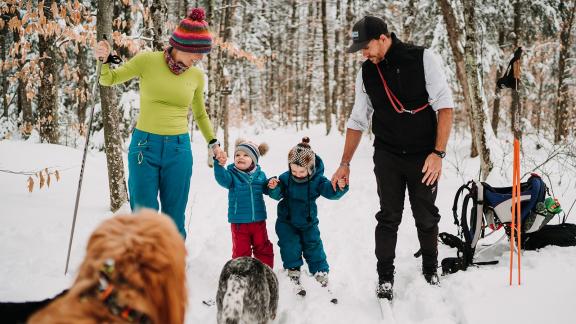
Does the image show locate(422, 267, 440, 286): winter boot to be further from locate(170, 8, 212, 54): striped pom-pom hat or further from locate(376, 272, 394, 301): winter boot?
locate(170, 8, 212, 54): striped pom-pom hat

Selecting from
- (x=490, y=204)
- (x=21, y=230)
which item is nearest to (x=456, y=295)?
(x=490, y=204)

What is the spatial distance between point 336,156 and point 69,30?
11.3 metres

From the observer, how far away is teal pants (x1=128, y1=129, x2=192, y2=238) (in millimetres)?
3531

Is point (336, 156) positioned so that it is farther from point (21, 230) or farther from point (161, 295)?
point (161, 295)

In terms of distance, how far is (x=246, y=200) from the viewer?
13.0 feet

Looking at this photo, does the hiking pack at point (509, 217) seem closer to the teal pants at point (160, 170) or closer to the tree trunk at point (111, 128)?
the teal pants at point (160, 170)

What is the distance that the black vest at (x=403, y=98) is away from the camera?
3.29 m

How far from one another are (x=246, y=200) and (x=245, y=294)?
135 cm

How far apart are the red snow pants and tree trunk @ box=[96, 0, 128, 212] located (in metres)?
2.43

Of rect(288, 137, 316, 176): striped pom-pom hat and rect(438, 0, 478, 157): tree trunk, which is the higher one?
rect(438, 0, 478, 157): tree trunk

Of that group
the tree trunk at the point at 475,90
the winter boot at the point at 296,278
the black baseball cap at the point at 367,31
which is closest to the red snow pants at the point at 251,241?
the winter boot at the point at 296,278

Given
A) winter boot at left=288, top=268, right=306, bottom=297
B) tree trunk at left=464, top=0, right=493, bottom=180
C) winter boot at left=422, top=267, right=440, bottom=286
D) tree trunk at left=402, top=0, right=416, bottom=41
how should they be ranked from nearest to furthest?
winter boot at left=422, top=267, right=440, bottom=286 → winter boot at left=288, top=268, right=306, bottom=297 → tree trunk at left=464, top=0, right=493, bottom=180 → tree trunk at left=402, top=0, right=416, bottom=41

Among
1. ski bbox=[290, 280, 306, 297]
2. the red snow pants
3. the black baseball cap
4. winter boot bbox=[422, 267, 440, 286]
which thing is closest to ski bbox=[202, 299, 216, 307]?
the red snow pants

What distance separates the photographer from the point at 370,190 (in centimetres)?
834
